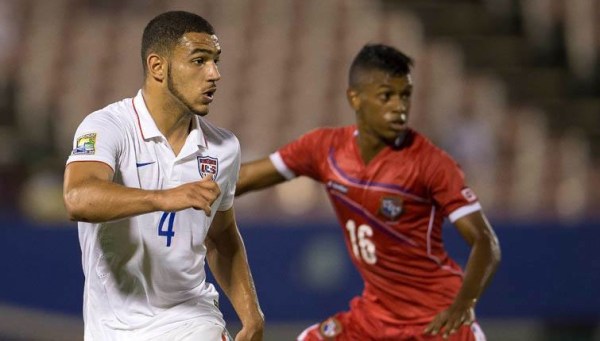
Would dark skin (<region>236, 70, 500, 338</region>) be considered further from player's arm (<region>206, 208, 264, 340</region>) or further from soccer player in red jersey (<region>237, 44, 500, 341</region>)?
player's arm (<region>206, 208, 264, 340</region>)

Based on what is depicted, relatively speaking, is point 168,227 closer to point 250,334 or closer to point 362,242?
point 250,334

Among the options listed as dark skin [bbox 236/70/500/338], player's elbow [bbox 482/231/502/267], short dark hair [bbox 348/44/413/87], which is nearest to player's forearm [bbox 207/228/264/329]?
dark skin [bbox 236/70/500/338]

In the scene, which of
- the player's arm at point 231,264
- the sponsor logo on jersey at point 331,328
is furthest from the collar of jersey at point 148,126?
the sponsor logo on jersey at point 331,328

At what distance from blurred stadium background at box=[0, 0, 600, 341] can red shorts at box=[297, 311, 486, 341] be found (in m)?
3.20

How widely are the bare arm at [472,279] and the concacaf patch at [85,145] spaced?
2.21m

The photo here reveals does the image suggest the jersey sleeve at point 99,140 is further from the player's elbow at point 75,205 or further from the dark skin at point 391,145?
the dark skin at point 391,145

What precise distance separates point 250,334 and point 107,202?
1185mm

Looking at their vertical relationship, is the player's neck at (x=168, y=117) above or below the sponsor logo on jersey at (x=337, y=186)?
above

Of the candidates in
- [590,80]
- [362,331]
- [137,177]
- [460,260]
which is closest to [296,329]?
[460,260]

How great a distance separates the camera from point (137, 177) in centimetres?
464

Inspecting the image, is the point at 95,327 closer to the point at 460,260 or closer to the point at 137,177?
the point at 137,177

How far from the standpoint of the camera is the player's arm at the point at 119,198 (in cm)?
403

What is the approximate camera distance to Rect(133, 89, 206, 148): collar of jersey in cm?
474

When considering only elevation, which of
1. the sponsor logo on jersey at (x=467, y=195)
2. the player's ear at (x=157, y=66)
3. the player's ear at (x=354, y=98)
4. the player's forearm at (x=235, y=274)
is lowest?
the player's forearm at (x=235, y=274)
